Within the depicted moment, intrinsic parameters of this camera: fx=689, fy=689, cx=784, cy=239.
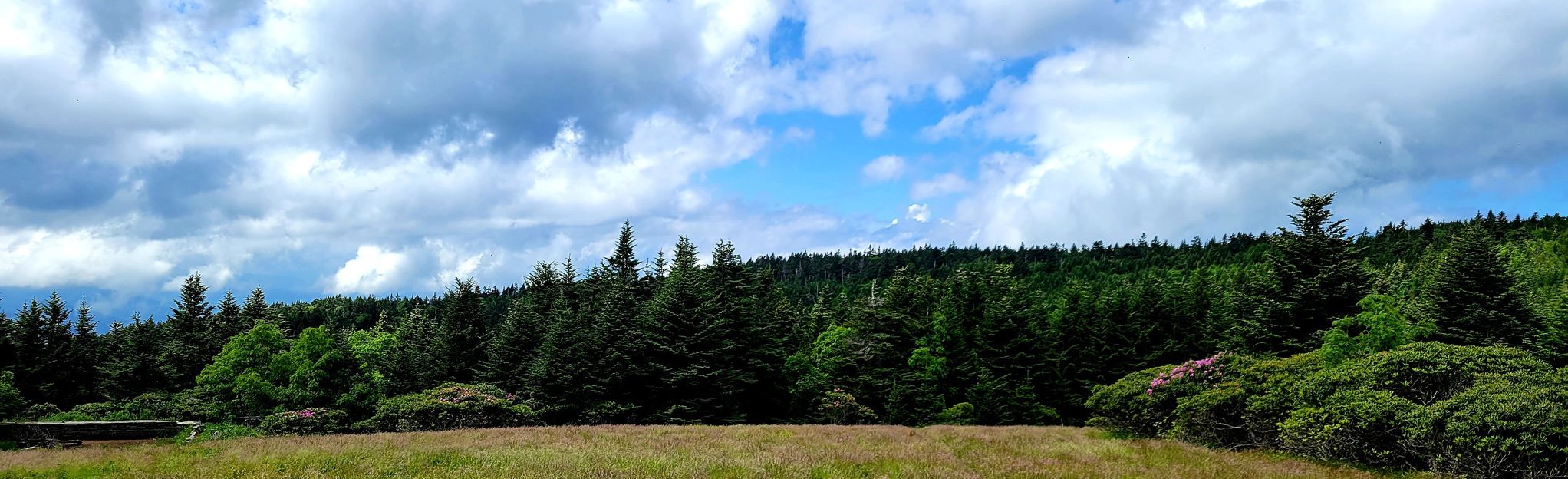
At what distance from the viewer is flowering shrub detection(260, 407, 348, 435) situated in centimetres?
3234

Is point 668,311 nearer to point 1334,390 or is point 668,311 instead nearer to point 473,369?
point 473,369

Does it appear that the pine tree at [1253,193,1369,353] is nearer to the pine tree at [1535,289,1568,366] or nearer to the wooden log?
the pine tree at [1535,289,1568,366]

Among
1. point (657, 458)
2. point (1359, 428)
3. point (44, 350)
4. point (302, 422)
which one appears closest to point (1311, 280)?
point (1359, 428)

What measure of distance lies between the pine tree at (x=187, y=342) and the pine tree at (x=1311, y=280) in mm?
68412

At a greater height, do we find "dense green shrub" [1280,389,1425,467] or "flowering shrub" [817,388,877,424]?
"dense green shrub" [1280,389,1425,467]

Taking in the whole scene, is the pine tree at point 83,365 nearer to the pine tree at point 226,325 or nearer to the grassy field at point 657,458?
the pine tree at point 226,325

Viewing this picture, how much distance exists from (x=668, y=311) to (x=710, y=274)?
6.02 metres

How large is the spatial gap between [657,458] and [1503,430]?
15037mm

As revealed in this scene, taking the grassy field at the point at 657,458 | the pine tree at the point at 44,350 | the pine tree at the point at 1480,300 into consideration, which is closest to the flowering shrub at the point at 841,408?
the grassy field at the point at 657,458

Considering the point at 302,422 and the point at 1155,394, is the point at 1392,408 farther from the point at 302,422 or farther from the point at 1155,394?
the point at 302,422

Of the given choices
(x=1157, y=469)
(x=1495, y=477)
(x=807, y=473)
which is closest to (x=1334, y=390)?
(x=1495, y=477)

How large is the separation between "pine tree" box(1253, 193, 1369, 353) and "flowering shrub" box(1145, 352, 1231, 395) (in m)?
17.6

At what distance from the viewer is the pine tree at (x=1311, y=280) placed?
113 ft

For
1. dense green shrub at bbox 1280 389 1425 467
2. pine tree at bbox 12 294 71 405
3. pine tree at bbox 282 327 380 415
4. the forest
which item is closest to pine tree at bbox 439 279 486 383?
the forest
